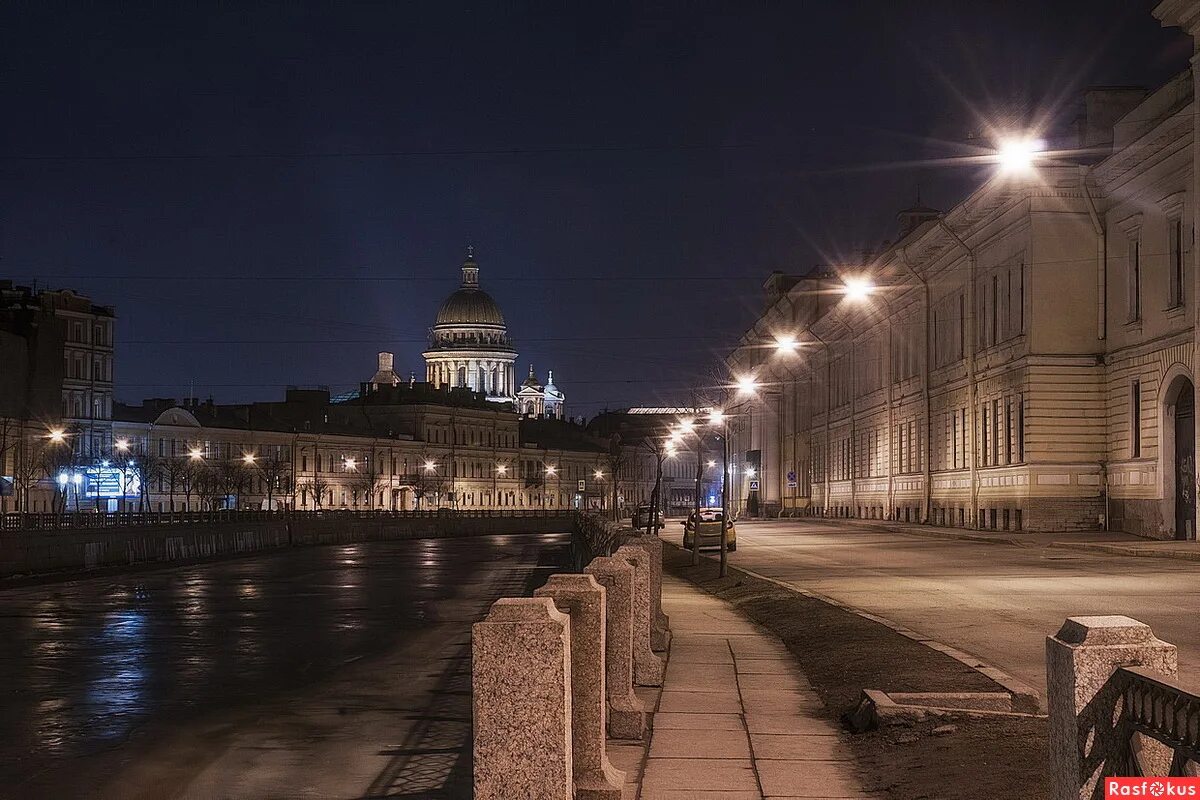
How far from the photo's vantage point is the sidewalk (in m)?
11.1

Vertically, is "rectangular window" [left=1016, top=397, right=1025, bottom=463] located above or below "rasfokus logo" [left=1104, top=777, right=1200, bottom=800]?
above

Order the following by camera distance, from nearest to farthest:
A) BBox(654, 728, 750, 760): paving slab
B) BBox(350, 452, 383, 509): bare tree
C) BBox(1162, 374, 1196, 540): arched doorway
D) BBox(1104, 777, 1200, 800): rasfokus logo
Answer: BBox(1104, 777, 1200, 800): rasfokus logo
BBox(654, 728, 750, 760): paving slab
BBox(1162, 374, 1196, 540): arched doorway
BBox(350, 452, 383, 509): bare tree

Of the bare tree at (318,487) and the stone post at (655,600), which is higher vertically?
the bare tree at (318,487)

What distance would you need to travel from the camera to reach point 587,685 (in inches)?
395

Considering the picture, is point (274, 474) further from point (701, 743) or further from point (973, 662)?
point (701, 743)

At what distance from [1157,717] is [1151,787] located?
1.11ft

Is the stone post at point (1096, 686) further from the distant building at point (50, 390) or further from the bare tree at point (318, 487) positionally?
the bare tree at point (318, 487)

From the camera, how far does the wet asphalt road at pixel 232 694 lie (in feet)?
44.3

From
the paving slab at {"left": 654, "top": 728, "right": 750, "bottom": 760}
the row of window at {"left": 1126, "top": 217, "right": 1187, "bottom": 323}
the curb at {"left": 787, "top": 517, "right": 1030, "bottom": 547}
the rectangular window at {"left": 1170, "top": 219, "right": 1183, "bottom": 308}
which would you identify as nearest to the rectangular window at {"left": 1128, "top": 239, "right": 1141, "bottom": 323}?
the row of window at {"left": 1126, "top": 217, "right": 1187, "bottom": 323}

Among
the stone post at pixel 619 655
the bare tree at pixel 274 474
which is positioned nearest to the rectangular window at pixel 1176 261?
the stone post at pixel 619 655

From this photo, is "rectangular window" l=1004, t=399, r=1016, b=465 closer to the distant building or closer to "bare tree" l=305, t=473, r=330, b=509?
the distant building

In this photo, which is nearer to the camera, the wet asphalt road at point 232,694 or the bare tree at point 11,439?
the wet asphalt road at point 232,694

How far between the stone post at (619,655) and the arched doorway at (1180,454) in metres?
36.8

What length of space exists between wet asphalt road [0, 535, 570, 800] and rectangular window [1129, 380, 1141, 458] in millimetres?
22168
